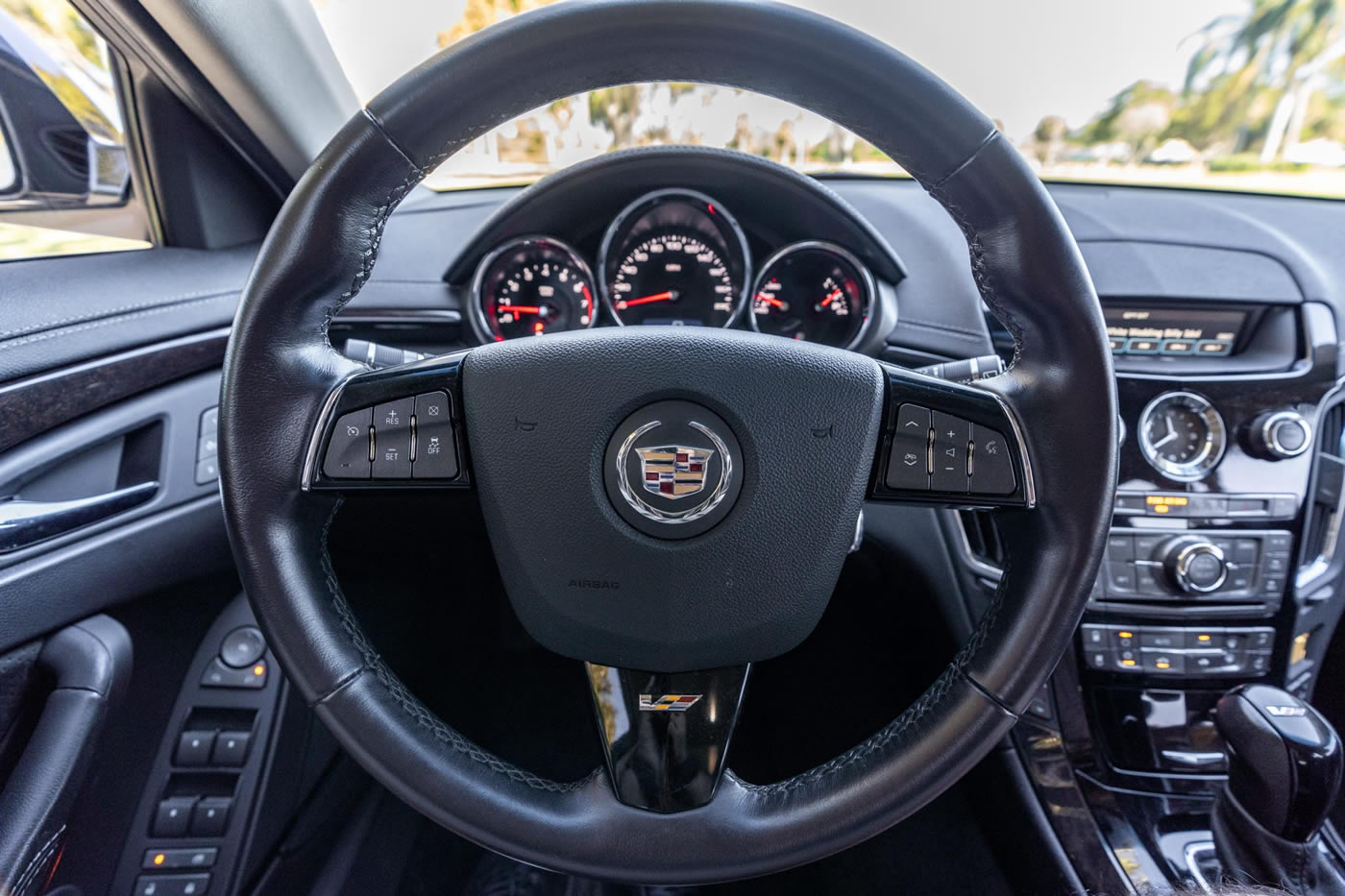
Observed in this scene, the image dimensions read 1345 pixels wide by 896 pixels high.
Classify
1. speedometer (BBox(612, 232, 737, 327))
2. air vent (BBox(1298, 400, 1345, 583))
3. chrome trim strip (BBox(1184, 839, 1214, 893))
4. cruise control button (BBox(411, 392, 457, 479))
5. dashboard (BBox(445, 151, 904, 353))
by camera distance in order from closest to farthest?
cruise control button (BBox(411, 392, 457, 479)), chrome trim strip (BBox(1184, 839, 1214, 893)), air vent (BBox(1298, 400, 1345, 583)), dashboard (BBox(445, 151, 904, 353)), speedometer (BBox(612, 232, 737, 327))

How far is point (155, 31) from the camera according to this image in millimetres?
1425

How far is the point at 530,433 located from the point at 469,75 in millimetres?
341

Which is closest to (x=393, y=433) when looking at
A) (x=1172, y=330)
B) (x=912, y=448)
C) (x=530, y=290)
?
(x=912, y=448)

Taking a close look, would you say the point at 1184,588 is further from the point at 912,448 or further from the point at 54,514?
the point at 54,514

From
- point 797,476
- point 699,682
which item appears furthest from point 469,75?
point 699,682

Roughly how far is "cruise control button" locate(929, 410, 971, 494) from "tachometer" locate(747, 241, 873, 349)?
816 mm

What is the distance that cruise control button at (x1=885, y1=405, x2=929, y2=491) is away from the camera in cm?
90

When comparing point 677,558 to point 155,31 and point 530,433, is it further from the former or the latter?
point 155,31

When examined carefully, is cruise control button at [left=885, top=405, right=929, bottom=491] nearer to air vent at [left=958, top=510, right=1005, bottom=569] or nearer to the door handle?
air vent at [left=958, top=510, right=1005, bottom=569]

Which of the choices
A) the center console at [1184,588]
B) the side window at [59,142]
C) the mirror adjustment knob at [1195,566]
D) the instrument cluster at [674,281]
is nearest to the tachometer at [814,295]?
the instrument cluster at [674,281]

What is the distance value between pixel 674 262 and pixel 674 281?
0.04 metres

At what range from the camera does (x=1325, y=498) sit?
1553 mm

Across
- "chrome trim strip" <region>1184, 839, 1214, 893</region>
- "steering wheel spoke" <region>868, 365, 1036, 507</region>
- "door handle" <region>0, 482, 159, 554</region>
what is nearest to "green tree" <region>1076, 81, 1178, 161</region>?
"steering wheel spoke" <region>868, 365, 1036, 507</region>

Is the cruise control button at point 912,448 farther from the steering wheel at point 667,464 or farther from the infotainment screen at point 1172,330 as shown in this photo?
the infotainment screen at point 1172,330
